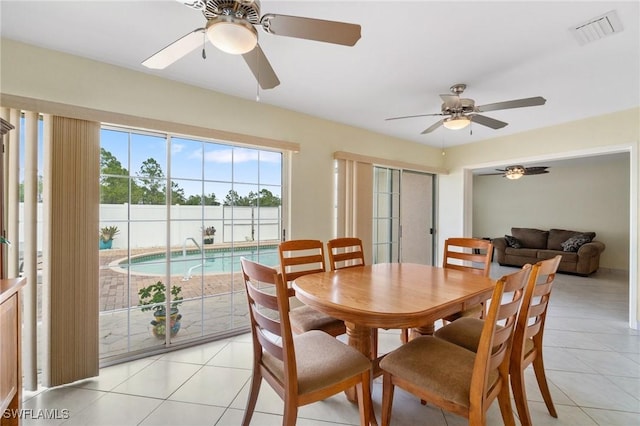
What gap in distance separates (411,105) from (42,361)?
12.4 feet

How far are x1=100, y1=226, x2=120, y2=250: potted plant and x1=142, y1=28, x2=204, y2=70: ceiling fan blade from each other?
4.68 feet

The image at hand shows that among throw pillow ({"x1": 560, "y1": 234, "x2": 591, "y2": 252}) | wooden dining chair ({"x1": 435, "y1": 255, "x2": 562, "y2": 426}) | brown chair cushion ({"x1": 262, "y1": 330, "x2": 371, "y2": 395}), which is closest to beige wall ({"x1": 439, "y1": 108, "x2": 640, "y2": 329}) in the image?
wooden dining chair ({"x1": 435, "y1": 255, "x2": 562, "y2": 426})

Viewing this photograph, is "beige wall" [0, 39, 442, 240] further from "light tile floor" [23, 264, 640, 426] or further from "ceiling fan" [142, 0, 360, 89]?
"light tile floor" [23, 264, 640, 426]

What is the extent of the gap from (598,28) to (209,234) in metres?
3.30

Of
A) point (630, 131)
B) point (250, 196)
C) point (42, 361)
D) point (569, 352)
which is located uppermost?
point (630, 131)

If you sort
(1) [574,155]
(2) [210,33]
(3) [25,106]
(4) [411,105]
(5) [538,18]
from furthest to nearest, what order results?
1. (1) [574,155]
2. (4) [411,105]
3. (3) [25,106]
4. (5) [538,18]
5. (2) [210,33]

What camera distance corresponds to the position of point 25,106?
6.02 feet

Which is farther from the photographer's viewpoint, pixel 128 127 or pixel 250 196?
pixel 250 196

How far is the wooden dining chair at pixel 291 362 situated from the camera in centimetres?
125

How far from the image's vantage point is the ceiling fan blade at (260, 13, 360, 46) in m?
1.23

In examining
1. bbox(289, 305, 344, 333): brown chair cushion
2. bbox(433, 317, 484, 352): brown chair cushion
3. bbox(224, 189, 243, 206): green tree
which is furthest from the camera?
bbox(224, 189, 243, 206): green tree

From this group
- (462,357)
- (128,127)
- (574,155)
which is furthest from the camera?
(574,155)

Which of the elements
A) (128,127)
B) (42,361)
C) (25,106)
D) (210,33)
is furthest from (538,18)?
(42,361)

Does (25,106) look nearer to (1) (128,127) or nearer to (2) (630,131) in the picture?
(1) (128,127)
